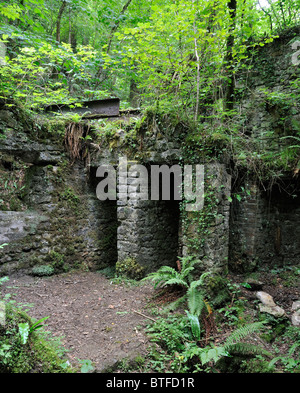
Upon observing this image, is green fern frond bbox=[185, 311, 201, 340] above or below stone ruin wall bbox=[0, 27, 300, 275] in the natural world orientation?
below

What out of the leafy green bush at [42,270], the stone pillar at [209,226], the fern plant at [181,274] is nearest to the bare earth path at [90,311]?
the leafy green bush at [42,270]

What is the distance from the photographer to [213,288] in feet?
15.2

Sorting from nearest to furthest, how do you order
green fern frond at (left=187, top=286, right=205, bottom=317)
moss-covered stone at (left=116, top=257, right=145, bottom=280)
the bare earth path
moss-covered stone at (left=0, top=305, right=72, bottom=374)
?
moss-covered stone at (left=0, top=305, right=72, bottom=374) < the bare earth path < green fern frond at (left=187, top=286, right=205, bottom=317) < moss-covered stone at (left=116, top=257, right=145, bottom=280)

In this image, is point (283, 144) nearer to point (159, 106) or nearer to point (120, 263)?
point (159, 106)

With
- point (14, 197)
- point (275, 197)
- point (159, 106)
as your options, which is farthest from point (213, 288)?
point (14, 197)

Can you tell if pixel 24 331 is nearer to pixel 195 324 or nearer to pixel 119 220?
pixel 195 324

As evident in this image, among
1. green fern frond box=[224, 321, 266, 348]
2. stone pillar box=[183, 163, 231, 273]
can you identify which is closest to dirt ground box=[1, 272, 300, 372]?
stone pillar box=[183, 163, 231, 273]

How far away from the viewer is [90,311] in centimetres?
428

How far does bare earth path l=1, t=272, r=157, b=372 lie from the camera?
3268 millimetres

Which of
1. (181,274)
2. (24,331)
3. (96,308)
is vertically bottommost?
(96,308)

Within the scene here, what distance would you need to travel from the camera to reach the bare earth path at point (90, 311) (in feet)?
10.7

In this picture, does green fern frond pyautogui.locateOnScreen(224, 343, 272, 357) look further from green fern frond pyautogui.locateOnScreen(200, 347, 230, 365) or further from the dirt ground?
the dirt ground

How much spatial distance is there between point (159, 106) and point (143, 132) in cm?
63

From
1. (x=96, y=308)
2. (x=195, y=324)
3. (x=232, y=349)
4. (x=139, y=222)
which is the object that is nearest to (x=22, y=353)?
(x=96, y=308)
